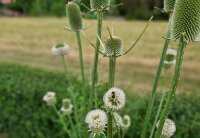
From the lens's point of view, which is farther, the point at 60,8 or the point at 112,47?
the point at 60,8

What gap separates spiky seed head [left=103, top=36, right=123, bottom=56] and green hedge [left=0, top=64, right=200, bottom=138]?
7.74ft

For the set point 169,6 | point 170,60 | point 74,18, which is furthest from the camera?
point 170,60

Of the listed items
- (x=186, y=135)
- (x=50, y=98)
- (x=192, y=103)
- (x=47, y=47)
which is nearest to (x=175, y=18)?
(x=50, y=98)

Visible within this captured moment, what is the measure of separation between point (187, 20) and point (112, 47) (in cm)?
40

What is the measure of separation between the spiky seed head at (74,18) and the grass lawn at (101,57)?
4049mm

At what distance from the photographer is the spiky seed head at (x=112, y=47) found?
2380mm

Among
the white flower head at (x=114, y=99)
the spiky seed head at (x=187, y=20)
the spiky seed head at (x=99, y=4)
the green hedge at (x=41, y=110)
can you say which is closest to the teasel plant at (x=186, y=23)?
the spiky seed head at (x=187, y=20)

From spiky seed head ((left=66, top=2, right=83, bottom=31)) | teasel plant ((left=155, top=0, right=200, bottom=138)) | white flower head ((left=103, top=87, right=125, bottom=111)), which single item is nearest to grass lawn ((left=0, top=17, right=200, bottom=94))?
spiky seed head ((left=66, top=2, right=83, bottom=31))

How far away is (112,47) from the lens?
2398 millimetres

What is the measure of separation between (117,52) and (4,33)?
535 inches

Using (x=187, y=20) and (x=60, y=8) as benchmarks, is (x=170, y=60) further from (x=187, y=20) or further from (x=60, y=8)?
(x=60, y=8)

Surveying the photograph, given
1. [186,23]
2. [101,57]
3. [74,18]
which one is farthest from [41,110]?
[186,23]

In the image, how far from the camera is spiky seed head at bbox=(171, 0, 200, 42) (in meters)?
2.10

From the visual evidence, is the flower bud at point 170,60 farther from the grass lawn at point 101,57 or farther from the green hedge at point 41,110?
the grass lawn at point 101,57
